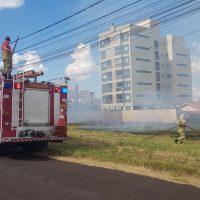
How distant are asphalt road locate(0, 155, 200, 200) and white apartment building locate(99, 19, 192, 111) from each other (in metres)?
82.1

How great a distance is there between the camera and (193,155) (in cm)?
1293

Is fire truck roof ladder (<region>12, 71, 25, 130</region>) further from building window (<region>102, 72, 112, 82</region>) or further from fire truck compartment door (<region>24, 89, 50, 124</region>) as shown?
building window (<region>102, 72, 112, 82</region>)

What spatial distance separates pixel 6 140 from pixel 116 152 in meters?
3.84

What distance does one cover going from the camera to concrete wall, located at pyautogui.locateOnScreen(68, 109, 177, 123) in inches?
2290

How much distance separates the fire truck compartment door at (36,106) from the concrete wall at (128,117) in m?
42.9

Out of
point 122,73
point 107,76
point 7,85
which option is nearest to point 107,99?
point 107,76

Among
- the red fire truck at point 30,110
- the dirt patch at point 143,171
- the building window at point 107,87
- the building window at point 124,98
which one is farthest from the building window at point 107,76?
the dirt patch at point 143,171

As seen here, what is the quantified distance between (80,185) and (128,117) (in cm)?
5488

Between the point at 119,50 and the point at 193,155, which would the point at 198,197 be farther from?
the point at 119,50

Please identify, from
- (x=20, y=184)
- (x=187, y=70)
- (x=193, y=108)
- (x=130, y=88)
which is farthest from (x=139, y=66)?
(x=20, y=184)

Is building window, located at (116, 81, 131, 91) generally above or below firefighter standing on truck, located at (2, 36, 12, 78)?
above

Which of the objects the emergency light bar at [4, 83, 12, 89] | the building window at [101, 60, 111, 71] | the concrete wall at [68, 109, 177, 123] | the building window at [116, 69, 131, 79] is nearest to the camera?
the emergency light bar at [4, 83, 12, 89]

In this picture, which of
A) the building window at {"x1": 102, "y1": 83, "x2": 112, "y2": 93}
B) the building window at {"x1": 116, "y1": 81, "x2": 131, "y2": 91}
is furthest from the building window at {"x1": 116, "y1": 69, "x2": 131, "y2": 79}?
the building window at {"x1": 102, "y1": 83, "x2": 112, "y2": 93}

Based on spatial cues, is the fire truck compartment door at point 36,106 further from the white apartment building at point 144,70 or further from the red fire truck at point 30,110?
the white apartment building at point 144,70
